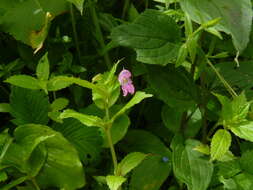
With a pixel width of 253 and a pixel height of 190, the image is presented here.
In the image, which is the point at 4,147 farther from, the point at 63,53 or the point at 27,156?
the point at 63,53

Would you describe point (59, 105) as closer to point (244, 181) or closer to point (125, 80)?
point (125, 80)

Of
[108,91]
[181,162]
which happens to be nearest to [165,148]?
[181,162]

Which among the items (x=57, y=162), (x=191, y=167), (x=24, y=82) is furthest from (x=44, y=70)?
A: (x=191, y=167)

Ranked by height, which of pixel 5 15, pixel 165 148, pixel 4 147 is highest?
pixel 5 15

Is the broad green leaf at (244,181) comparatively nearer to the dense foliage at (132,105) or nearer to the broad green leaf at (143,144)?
the dense foliage at (132,105)

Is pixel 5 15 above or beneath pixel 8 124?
above

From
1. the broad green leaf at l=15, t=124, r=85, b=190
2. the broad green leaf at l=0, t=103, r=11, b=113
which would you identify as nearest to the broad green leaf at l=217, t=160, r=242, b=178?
the broad green leaf at l=15, t=124, r=85, b=190

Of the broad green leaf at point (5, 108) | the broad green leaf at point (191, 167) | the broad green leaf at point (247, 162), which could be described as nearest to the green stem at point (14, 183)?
the broad green leaf at point (5, 108)
